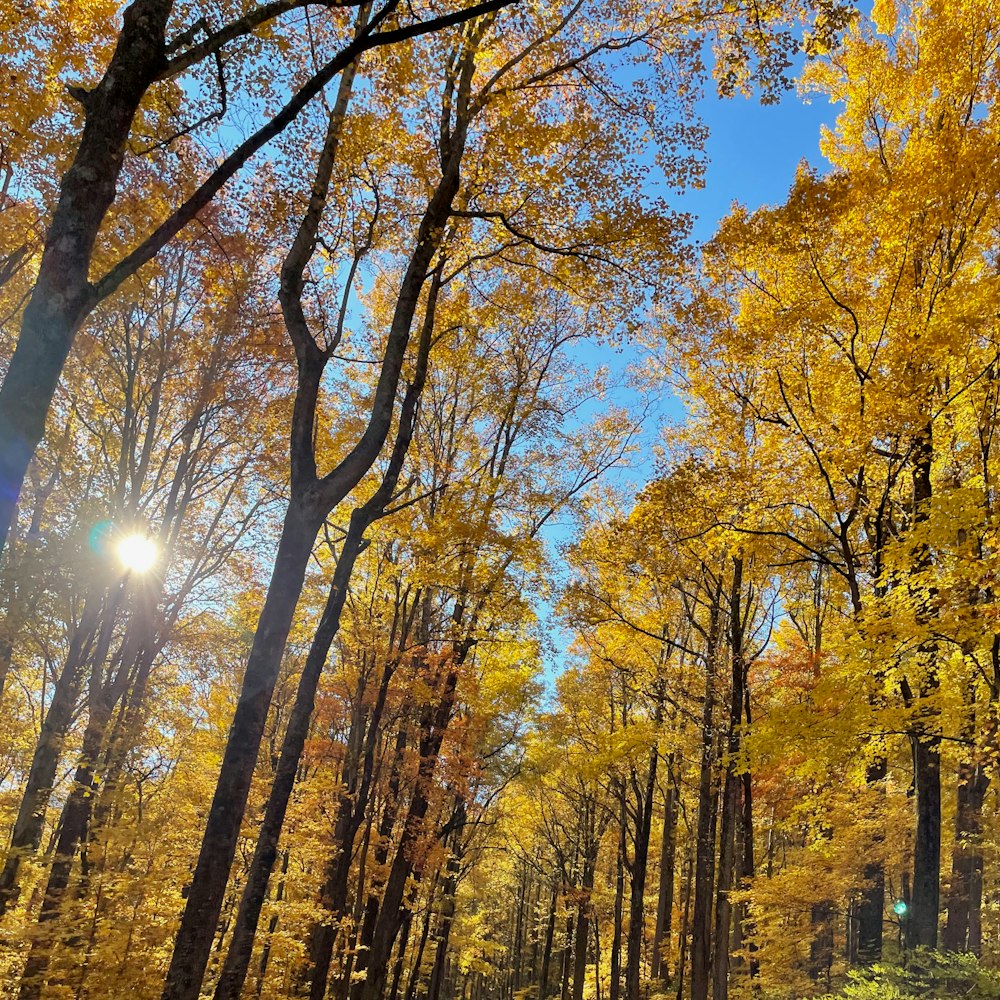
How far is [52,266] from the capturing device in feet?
11.4

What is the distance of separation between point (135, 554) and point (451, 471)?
5.86 meters

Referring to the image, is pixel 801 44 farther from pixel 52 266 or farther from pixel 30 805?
pixel 30 805

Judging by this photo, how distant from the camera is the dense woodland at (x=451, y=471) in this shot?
5730mm

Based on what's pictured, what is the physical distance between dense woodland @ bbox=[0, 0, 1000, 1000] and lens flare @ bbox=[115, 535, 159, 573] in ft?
0.31

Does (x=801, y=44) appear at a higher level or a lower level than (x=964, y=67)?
lower

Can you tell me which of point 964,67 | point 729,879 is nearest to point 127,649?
point 729,879

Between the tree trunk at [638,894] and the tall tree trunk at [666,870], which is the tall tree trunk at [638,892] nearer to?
the tree trunk at [638,894]

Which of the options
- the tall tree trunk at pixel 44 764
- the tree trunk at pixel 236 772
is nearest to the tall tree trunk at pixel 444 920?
the tall tree trunk at pixel 44 764

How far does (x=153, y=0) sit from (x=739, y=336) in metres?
8.13

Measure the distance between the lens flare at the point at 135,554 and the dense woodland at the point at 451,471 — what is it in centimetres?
9

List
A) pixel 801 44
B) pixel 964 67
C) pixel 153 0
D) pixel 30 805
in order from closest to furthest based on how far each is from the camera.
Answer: pixel 153 0, pixel 801 44, pixel 30 805, pixel 964 67

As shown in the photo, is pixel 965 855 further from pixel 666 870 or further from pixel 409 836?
pixel 409 836

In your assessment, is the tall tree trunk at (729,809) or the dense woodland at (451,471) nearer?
the dense woodland at (451,471)

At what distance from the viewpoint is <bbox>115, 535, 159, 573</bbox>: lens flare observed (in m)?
9.88
